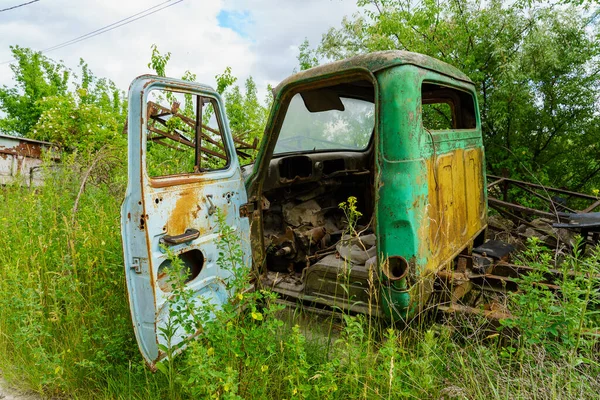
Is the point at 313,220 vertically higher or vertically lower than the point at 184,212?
lower

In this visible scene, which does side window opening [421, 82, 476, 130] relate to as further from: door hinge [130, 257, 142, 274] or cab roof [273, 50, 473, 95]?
door hinge [130, 257, 142, 274]

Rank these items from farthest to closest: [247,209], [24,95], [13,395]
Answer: [24,95], [247,209], [13,395]

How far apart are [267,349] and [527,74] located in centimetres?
602

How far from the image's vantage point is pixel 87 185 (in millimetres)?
5074

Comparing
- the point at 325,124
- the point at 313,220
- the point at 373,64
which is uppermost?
the point at 373,64

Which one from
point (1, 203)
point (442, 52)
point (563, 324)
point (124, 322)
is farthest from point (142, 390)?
point (442, 52)

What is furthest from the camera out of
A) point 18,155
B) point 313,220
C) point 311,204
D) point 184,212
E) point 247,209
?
point 18,155

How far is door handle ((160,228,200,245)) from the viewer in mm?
2266

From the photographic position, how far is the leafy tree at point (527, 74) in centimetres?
584

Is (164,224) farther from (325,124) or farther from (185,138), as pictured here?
(325,124)

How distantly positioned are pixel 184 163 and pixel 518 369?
173 inches

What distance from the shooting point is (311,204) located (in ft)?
13.4

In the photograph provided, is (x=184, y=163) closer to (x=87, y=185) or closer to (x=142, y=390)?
(x=87, y=185)

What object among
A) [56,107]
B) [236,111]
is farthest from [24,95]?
[236,111]
